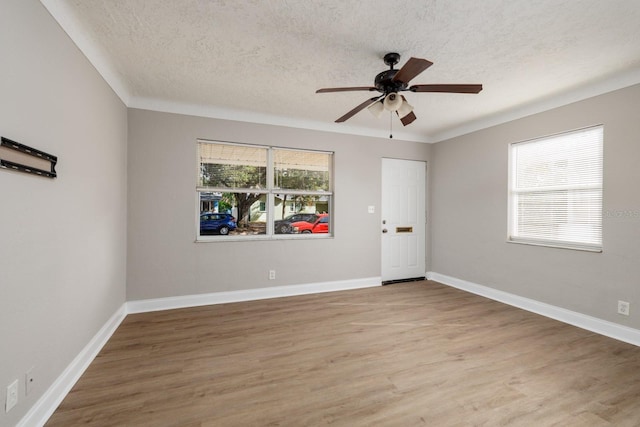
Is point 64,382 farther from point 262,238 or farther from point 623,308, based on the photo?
point 623,308

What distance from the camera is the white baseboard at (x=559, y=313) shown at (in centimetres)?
273

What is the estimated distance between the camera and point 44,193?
167cm

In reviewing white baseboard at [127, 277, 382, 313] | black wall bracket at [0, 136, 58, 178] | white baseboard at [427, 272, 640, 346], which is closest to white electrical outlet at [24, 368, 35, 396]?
black wall bracket at [0, 136, 58, 178]

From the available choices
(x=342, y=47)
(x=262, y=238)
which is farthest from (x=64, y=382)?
(x=342, y=47)

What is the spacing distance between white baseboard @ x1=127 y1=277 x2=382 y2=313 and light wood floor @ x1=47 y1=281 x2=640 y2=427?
5.5 inches

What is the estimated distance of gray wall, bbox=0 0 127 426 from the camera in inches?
54.9

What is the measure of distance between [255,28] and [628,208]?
12.4 feet

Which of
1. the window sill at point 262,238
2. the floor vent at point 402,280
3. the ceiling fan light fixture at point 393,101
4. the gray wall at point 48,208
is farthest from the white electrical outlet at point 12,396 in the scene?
the floor vent at point 402,280

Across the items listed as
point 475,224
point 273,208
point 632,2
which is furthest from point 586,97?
point 273,208

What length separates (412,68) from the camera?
5.96 feet

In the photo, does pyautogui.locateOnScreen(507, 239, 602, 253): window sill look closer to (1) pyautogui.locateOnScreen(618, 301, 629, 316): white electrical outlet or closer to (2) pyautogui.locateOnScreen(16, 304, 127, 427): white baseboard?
(1) pyautogui.locateOnScreen(618, 301, 629, 316): white electrical outlet

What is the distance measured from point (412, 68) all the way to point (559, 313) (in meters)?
3.35

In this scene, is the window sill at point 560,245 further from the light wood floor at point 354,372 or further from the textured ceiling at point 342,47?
the textured ceiling at point 342,47

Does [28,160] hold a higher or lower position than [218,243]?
higher
